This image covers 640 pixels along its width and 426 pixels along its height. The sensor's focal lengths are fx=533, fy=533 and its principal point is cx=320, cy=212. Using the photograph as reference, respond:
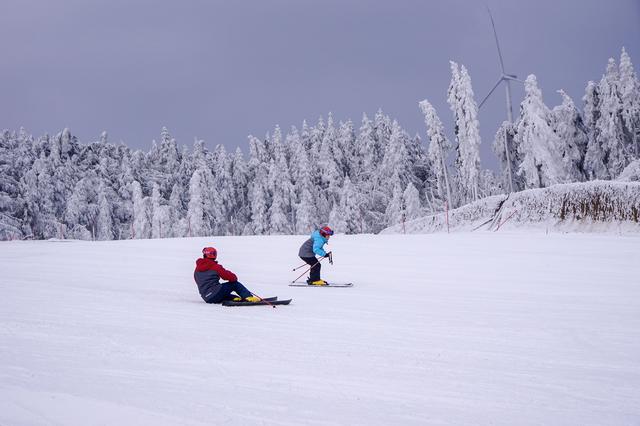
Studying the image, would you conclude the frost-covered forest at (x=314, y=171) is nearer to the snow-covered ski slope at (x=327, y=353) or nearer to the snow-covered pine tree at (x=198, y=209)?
the snow-covered pine tree at (x=198, y=209)

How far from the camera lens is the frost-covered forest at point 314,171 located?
165 ft

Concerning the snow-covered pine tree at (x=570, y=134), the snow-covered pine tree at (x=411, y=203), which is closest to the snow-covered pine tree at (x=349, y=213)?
the snow-covered pine tree at (x=411, y=203)

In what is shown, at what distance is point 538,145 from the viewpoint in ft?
155

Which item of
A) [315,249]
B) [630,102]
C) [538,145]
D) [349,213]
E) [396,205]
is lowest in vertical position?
[315,249]

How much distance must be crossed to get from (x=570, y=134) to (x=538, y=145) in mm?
6698

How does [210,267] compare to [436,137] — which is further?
[436,137]

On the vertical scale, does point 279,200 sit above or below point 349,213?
above

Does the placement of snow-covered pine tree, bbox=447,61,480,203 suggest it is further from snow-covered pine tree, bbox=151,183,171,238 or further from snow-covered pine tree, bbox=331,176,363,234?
snow-covered pine tree, bbox=151,183,171,238

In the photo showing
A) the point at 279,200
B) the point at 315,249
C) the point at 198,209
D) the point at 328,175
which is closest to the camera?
the point at 315,249

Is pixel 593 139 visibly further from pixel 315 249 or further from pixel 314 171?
pixel 315 249

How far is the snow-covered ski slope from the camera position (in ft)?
13.4

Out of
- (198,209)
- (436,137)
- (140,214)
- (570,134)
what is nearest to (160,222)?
(140,214)

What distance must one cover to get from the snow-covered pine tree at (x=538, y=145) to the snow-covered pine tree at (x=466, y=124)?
564 cm

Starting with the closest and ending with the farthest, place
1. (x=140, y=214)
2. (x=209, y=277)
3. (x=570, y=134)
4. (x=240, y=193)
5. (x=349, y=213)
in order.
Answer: (x=209, y=277) < (x=570, y=134) < (x=349, y=213) < (x=140, y=214) < (x=240, y=193)
